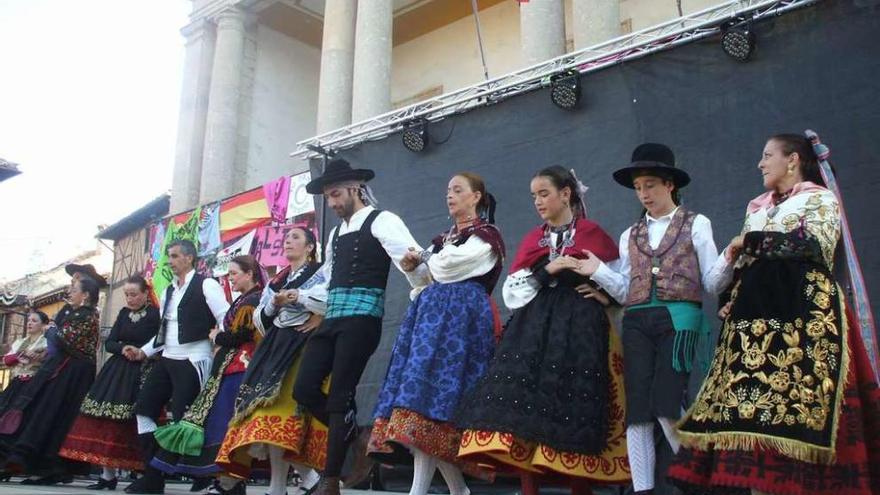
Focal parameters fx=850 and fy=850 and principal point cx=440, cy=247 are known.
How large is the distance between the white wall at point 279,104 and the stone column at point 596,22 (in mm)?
8142

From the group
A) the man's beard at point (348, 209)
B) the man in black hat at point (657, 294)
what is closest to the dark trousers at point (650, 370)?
the man in black hat at point (657, 294)

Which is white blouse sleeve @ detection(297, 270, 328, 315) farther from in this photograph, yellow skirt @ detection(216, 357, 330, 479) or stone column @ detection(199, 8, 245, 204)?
stone column @ detection(199, 8, 245, 204)

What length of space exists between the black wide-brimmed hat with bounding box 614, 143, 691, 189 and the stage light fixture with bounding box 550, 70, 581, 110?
2.06 metres

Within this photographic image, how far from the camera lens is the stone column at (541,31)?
11086 millimetres

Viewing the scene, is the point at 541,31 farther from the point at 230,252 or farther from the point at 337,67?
the point at 230,252

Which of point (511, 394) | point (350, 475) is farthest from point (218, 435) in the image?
point (511, 394)

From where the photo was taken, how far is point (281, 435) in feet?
15.5

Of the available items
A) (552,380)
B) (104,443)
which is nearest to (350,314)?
(552,380)

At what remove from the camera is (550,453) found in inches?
138

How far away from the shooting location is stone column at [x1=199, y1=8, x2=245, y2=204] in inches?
634

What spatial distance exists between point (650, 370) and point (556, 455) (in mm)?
541

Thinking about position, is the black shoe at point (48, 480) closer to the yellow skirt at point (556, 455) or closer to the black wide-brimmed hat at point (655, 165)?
the yellow skirt at point (556, 455)

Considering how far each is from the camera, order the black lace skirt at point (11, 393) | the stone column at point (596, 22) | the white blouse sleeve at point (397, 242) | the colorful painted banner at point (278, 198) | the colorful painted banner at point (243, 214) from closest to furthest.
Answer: the white blouse sleeve at point (397, 242), the black lace skirt at point (11, 393), the stone column at point (596, 22), the colorful painted banner at point (278, 198), the colorful painted banner at point (243, 214)

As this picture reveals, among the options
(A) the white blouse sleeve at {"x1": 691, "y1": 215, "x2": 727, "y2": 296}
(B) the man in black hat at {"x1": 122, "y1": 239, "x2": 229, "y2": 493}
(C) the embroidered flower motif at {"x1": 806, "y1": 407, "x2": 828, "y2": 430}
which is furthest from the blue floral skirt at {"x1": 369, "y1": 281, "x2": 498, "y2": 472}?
(B) the man in black hat at {"x1": 122, "y1": 239, "x2": 229, "y2": 493}
